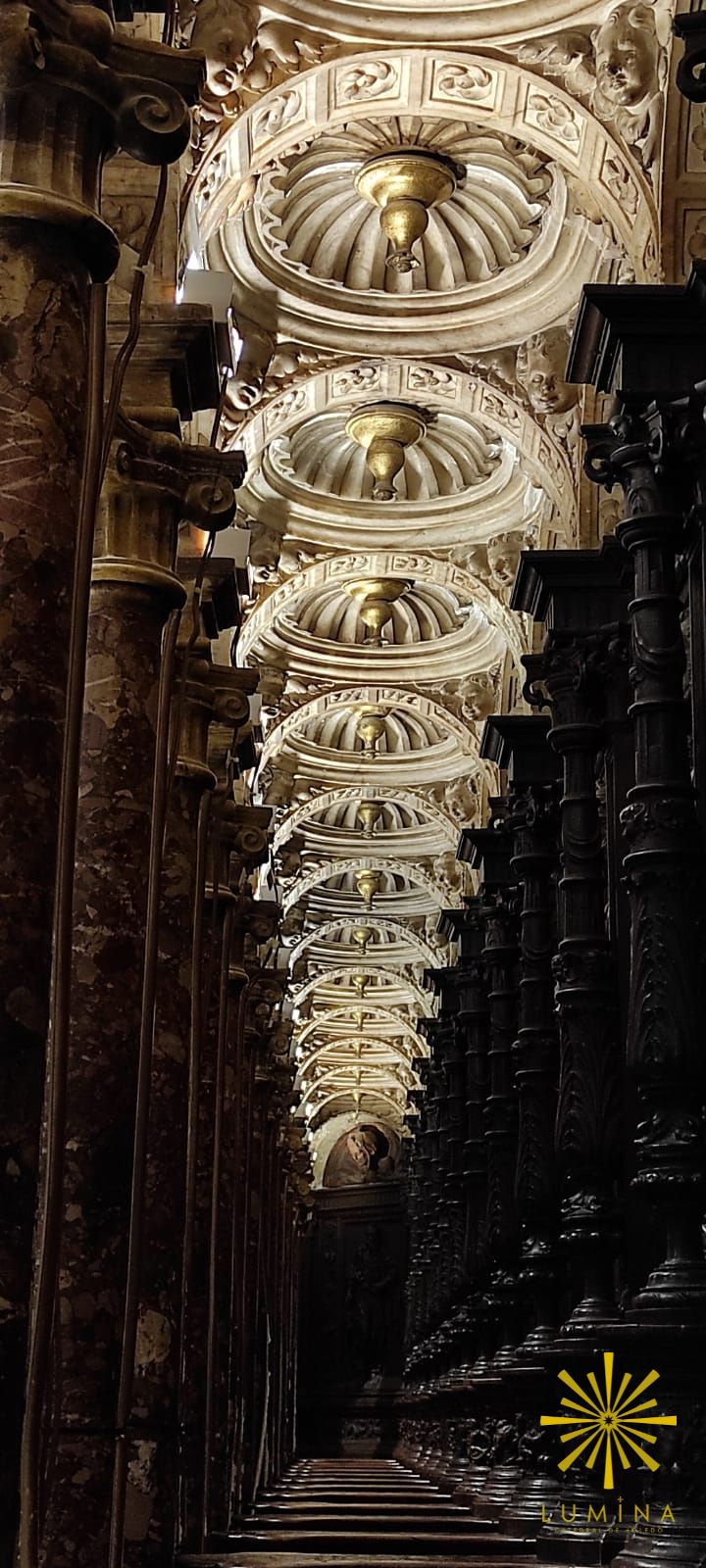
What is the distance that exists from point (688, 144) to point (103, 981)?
7594mm

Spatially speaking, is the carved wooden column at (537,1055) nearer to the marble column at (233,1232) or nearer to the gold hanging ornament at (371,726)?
the marble column at (233,1232)

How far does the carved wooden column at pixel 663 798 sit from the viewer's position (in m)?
7.31

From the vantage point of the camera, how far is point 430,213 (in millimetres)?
16375

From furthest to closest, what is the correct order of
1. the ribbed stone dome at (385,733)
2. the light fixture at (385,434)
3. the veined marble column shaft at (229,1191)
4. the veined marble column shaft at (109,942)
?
the ribbed stone dome at (385,733) → the light fixture at (385,434) → the veined marble column shaft at (229,1191) → the veined marble column shaft at (109,942)

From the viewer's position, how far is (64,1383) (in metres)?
6.09

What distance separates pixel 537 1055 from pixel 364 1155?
1380 inches

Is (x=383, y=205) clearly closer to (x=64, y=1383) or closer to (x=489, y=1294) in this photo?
(x=489, y=1294)

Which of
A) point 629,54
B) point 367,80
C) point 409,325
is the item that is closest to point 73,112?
point 629,54

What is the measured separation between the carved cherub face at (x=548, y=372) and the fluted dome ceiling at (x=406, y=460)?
2177 mm

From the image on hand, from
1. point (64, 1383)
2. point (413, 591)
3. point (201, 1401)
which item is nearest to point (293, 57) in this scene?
point (201, 1401)

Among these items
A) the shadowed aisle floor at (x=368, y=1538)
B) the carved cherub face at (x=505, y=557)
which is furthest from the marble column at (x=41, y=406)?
the carved cherub face at (x=505, y=557)

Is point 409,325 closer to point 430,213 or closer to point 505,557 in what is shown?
point 430,213

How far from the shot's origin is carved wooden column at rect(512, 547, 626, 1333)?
9.97 metres

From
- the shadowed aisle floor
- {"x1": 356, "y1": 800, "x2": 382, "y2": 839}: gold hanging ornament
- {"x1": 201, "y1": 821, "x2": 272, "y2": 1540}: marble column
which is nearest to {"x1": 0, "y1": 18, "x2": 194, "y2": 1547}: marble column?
the shadowed aisle floor
